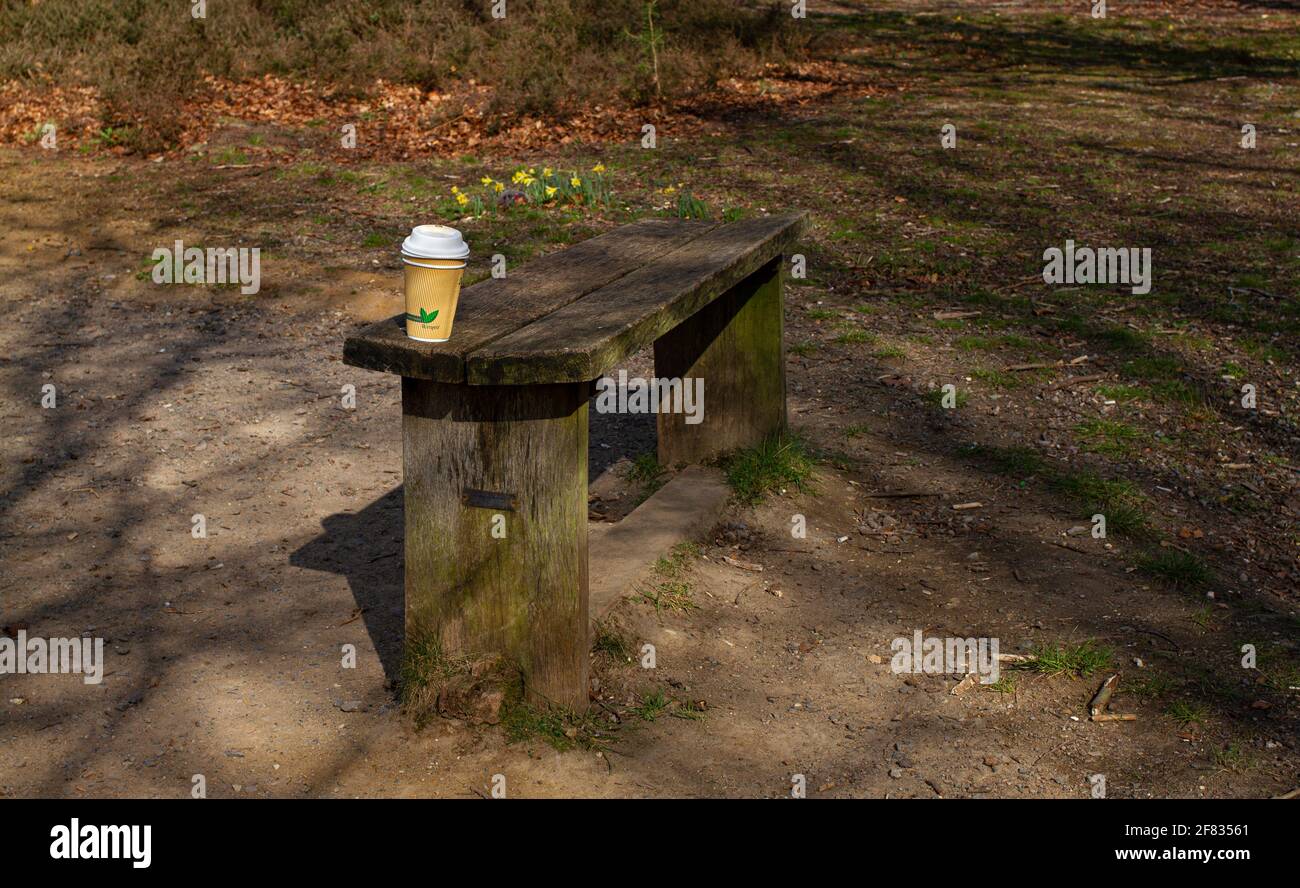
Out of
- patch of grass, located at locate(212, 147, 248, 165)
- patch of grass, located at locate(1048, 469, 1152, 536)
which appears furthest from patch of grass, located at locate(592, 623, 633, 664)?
patch of grass, located at locate(212, 147, 248, 165)

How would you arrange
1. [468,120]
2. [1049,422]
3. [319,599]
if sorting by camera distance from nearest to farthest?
1. [319,599]
2. [1049,422]
3. [468,120]

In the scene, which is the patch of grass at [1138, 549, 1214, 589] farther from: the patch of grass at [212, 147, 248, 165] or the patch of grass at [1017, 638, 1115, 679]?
the patch of grass at [212, 147, 248, 165]

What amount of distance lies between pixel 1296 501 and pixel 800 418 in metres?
2.10

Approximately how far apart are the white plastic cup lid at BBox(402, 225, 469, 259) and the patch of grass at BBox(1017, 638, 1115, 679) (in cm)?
218

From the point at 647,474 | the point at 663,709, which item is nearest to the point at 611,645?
the point at 663,709

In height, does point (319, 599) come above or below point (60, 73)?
below

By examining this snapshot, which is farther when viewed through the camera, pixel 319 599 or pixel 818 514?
pixel 818 514

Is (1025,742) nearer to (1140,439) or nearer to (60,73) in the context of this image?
(1140,439)

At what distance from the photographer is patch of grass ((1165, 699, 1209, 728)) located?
151 inches

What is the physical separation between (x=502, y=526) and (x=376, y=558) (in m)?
1.49

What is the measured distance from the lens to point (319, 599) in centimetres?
459

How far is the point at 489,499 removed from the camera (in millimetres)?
3559

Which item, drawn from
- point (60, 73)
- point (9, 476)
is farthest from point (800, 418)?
point (60, 73)

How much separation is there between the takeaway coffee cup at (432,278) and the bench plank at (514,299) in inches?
1.9
